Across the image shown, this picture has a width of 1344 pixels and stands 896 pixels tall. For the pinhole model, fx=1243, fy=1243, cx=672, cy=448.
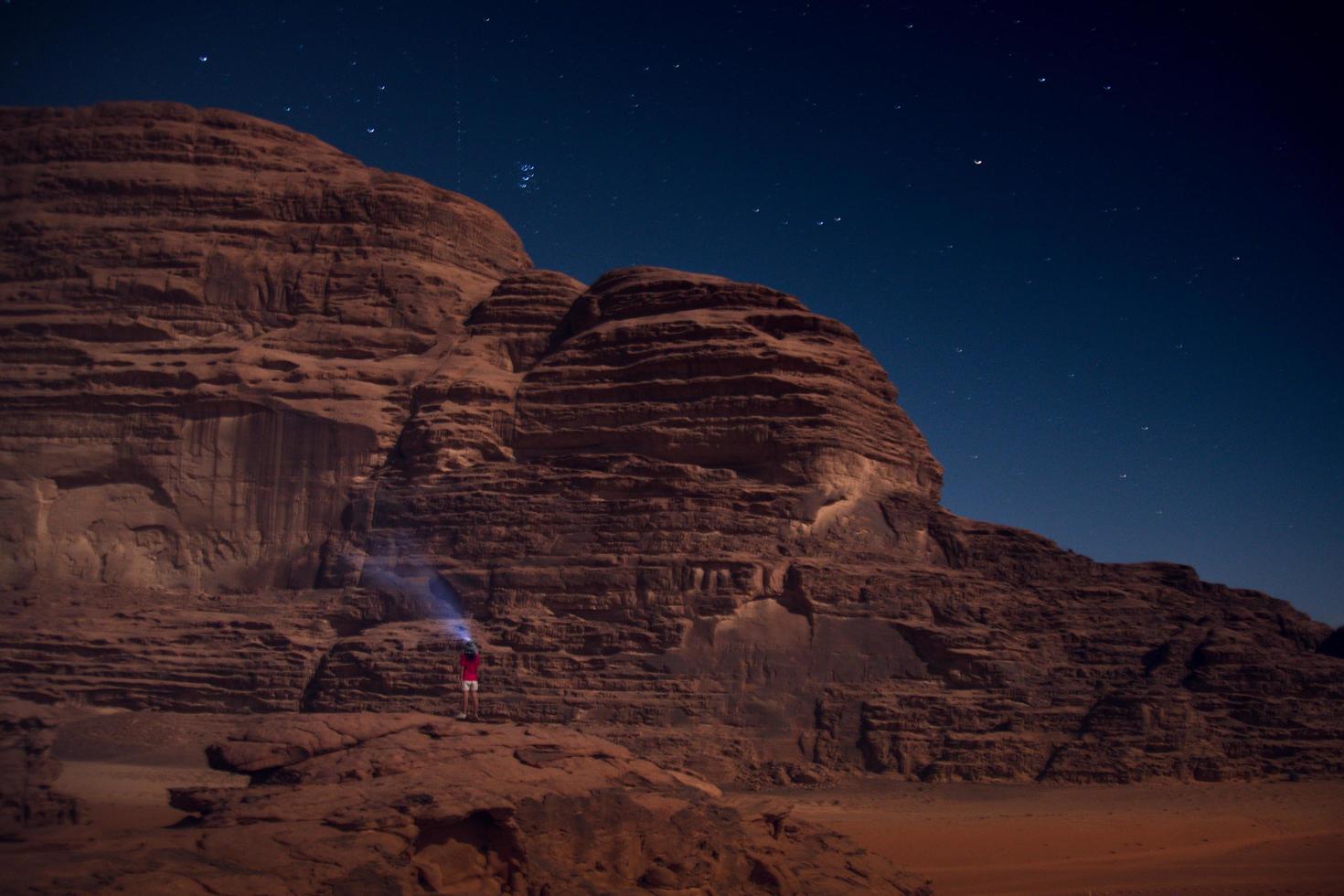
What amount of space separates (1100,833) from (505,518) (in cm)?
1486

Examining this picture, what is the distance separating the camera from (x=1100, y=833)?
845 inches

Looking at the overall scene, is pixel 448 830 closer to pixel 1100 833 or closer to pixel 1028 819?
pixel 1100 833

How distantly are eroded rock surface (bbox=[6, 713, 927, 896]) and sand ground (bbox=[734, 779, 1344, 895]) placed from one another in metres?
3.51

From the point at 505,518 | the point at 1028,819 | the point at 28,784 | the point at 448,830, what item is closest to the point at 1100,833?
the point at 1028,819

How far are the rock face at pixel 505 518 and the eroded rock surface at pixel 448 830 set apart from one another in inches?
401

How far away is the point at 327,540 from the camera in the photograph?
32781 mm

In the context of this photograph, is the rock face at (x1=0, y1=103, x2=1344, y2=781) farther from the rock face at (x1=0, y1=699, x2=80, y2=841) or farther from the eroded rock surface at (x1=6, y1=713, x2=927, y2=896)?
the rock face at (x1=0, y1=699, x2=80, y2=841)

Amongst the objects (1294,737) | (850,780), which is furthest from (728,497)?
(1294,737)

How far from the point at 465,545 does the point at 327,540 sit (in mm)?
5320

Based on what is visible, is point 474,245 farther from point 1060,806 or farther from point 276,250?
point 1060,806

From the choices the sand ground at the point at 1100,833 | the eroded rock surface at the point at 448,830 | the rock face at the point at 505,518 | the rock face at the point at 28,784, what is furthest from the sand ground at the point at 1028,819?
the eroded rock surface at the point at 448,830

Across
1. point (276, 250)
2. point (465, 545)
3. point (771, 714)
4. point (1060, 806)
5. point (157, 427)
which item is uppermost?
point (276, 250)

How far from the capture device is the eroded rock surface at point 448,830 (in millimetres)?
10383

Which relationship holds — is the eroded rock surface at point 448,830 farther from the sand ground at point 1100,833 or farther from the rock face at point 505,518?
the rock face at point 505,518
